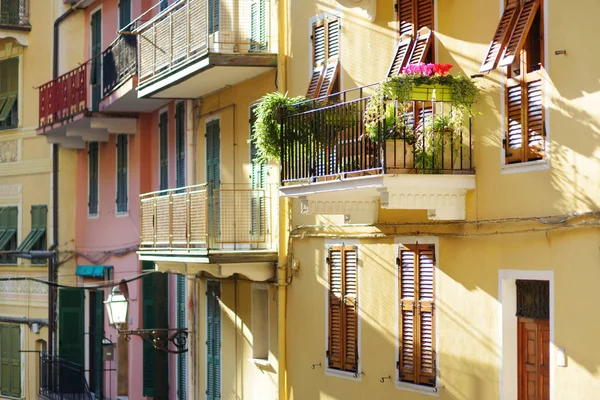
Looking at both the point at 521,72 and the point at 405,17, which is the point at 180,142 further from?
the point at 521,72

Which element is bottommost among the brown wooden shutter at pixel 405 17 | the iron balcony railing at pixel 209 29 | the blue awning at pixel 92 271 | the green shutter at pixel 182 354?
the green shutter at pixel 182 354

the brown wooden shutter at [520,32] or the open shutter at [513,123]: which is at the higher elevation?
the brown wooden shutter at [520,32]

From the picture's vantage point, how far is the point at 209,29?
18859mm

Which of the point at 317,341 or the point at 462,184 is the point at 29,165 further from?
the point at 462,184

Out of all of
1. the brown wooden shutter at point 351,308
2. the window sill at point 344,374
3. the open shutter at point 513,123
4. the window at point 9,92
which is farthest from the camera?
the window at point 9,92

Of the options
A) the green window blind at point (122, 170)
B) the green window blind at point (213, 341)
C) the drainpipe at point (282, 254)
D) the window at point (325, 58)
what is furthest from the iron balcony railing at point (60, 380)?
the window at point (325, 58)

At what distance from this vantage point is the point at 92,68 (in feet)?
87.0

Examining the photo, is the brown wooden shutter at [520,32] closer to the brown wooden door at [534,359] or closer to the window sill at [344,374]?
the brown wooden door at [534,359]

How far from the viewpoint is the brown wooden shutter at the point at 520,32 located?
41.3 ft

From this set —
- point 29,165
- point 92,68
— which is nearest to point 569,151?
point 92,68

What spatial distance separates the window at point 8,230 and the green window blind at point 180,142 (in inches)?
373

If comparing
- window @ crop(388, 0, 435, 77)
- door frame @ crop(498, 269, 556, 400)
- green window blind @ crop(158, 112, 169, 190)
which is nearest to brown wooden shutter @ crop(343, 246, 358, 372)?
window @ crop(388, 0, 435, 77)

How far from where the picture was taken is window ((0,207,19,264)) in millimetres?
A: 31203

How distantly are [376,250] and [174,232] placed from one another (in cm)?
444
